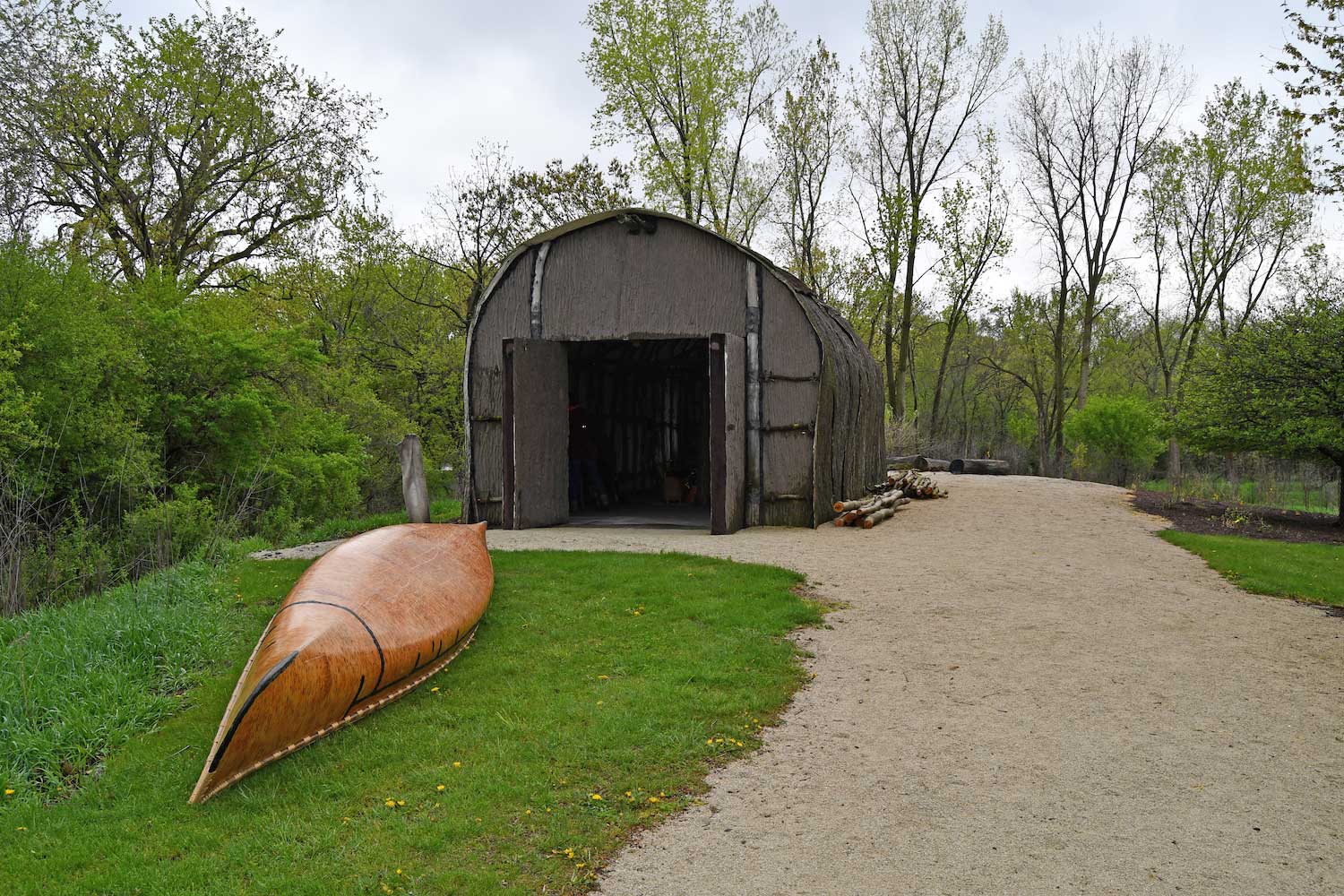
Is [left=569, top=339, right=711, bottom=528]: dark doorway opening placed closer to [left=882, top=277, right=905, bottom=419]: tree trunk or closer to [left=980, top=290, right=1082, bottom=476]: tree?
[left=882, top=277, right=905, bottom=419]: tree trunk

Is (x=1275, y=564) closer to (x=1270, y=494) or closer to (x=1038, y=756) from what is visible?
(x=1038, y=756)

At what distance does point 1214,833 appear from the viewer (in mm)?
3303

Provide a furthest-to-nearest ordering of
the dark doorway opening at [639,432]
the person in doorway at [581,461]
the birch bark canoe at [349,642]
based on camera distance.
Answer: the dark doorway opening at [639,432], the person in doorway at [581,461], the birch bark canoe at [349,642]

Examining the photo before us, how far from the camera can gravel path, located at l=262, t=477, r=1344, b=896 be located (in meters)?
3.08

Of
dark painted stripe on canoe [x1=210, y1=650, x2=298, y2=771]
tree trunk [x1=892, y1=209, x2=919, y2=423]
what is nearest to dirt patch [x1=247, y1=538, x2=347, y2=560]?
dark painted stripe on canoe [x1=210, y1=650, x2=298, y2=771]

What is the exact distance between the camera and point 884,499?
520 inches

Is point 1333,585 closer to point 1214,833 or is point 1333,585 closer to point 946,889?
point 1214,833

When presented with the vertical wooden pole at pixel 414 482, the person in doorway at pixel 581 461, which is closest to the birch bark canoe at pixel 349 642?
the vertical wooden pole at pixel 414 482

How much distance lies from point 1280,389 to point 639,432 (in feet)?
34.8

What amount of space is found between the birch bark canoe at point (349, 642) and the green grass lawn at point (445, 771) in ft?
0.38

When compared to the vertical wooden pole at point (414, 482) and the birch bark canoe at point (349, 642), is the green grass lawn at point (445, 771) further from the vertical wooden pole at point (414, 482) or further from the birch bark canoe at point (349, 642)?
the vertical wooden pole at point (414, 482)

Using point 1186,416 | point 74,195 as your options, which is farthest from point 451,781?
point 74,195

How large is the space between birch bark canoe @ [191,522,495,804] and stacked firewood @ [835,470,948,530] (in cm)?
647

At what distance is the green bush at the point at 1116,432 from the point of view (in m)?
29.8
